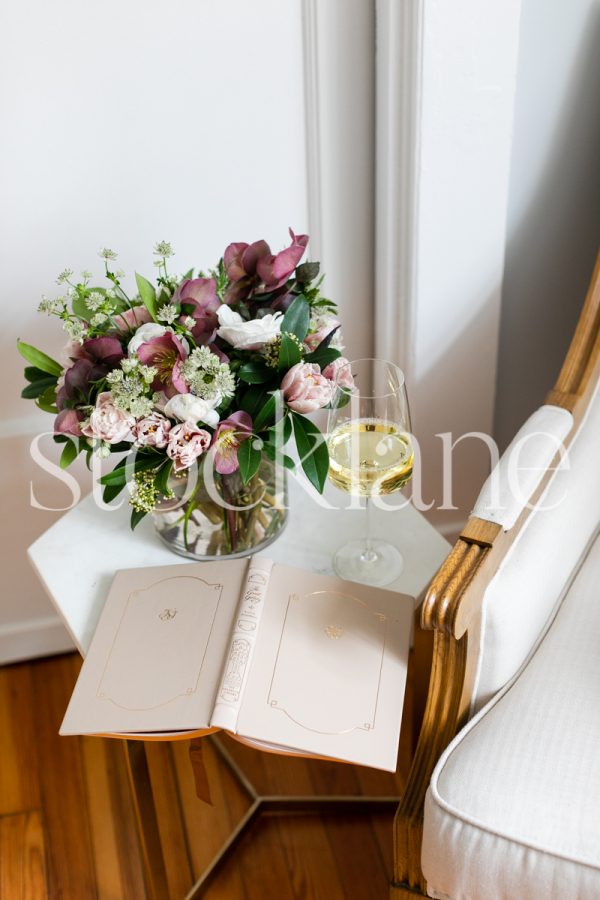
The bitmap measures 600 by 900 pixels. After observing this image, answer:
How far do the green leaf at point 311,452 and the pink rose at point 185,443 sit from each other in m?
0.10

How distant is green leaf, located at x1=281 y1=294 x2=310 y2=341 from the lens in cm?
87

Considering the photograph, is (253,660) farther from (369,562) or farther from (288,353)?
(288,353)

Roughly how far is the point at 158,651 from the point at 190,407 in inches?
Answer: 10.8

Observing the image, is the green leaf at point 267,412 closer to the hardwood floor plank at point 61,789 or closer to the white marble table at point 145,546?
the white marble table at point 145,546

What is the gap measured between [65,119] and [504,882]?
1.00 m

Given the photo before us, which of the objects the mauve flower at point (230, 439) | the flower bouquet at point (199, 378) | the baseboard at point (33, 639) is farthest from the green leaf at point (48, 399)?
the baseboard at point (33, 639)

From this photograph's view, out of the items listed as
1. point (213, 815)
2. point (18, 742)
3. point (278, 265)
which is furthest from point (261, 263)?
point (18, 742)

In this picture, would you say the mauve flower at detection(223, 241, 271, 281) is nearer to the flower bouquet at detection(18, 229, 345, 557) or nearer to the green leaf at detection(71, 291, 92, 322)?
the flower bouquet at detection(18, 229, 345, 557)

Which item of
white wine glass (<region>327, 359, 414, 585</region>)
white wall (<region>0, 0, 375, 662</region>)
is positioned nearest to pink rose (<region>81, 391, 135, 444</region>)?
white wine glass (<region>327, 359, 414, 585</region>)

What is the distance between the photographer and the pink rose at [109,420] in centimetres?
80

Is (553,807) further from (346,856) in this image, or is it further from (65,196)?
(65,196)

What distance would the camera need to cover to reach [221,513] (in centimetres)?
97

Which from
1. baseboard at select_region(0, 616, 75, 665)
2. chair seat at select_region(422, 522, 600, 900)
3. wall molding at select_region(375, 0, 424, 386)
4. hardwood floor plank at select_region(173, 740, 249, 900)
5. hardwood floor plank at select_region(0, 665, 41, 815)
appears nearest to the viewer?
chair seat at select_region(422, 522, 600, 900)

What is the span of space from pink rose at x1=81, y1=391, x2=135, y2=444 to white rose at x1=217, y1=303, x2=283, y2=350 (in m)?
0.13
